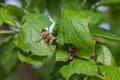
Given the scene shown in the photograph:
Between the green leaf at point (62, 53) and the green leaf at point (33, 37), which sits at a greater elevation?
the green leaf at point (33, 37)

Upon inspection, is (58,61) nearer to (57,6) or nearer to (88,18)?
(88,18)

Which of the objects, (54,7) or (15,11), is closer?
(15,11)

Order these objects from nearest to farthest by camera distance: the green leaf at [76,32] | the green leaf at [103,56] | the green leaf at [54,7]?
the green leaf at [76,32], the green leaf at [103,56], the green leaf at [54,7]

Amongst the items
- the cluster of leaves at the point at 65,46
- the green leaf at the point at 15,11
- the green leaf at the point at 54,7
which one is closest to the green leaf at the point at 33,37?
the cluster of leaves at the point at 65,46

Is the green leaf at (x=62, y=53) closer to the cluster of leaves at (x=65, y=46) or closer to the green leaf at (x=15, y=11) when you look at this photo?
the cluster of leaves at (x=65, y=46)

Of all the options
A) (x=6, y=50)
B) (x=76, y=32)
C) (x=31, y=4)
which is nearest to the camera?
(x=76, y=32)

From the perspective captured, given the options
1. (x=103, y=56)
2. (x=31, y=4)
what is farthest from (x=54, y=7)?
(x=103, y=56)

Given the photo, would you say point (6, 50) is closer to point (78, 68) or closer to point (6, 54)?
point (6, 54)
